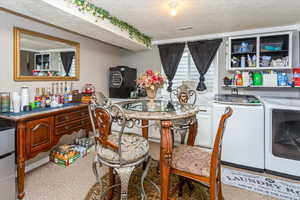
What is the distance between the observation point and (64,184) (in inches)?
83.3

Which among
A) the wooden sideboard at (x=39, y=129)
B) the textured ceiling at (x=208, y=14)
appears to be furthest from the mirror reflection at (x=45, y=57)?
the textured ceiling at (x=208, y=14)

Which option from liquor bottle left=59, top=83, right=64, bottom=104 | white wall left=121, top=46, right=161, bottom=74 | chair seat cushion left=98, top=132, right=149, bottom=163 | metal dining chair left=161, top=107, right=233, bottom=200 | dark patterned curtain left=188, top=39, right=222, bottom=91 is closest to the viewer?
metal dining chair left=161, top=107, right=233, bottom=200

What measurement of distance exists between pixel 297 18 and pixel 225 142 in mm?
2305

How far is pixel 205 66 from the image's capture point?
368 cm

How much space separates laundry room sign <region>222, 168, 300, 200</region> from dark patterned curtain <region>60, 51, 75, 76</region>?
10.0ft

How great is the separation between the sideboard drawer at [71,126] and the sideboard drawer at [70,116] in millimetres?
54

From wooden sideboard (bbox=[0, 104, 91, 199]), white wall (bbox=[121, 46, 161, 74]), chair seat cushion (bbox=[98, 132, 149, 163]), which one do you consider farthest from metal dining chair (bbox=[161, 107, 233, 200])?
white wall (bbox=[121, 46, 161, 74])

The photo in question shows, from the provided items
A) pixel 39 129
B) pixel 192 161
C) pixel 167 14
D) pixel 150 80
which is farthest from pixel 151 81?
pixel 39 129

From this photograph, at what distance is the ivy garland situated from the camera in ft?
7.35

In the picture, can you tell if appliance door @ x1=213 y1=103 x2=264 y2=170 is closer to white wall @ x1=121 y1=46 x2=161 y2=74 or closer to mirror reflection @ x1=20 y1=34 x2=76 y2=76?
white wall @ x1=121 y1=46 x2=161 y2=74

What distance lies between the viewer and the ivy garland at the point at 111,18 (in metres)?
2.24

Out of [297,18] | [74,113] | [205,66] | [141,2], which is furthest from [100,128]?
[297,18]

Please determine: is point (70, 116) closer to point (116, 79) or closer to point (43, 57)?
point (43, 57)

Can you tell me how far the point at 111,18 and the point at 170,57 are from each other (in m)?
1.72
